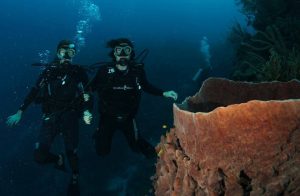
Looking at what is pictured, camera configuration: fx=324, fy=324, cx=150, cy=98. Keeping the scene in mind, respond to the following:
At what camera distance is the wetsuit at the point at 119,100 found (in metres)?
6.85

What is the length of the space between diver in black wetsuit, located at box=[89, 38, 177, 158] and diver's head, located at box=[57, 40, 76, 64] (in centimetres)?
86

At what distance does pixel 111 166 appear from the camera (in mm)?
9711

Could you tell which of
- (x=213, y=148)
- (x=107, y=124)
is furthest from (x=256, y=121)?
(x=107, y=124)

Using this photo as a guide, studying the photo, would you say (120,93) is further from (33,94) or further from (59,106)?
(33,94)

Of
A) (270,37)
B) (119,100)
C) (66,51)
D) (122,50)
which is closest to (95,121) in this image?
(66,51)

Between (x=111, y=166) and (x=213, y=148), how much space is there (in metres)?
7.24

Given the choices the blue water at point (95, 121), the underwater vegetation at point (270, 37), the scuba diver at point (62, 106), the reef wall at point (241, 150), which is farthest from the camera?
the blue water at point (95, 121)

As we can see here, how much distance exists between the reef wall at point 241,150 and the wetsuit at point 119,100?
12.0ft

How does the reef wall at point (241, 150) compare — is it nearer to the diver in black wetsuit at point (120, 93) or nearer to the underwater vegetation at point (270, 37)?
the diver in black wetsuit at point (120, 93)

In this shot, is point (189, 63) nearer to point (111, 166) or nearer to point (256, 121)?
point (111, 166)

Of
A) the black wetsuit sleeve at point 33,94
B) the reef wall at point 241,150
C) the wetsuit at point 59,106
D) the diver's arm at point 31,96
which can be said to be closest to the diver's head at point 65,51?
the wetsuit at point 59,106

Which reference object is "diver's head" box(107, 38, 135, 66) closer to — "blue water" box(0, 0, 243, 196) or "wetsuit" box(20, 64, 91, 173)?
"wetsuit" box(20, 64, 91, 173)

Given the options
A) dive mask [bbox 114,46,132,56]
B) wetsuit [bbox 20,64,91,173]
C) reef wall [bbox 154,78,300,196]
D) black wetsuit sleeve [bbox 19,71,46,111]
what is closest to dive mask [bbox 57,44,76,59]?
wetsuit [bbox 20,64,91,173]

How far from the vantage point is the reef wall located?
2.58 metres
